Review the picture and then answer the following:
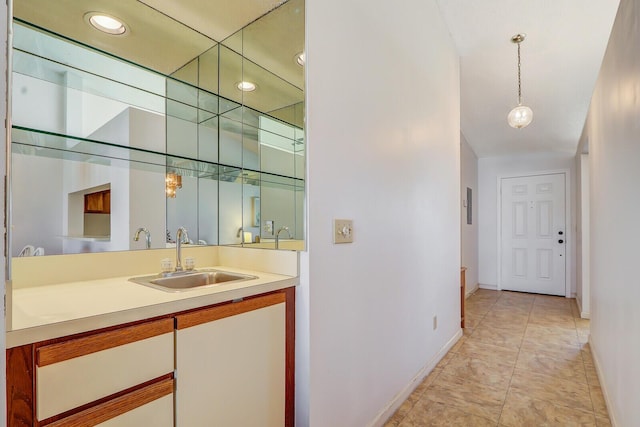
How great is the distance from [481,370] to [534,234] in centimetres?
439

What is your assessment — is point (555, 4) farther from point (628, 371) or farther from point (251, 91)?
point (628, 371)

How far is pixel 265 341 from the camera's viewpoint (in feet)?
4.45

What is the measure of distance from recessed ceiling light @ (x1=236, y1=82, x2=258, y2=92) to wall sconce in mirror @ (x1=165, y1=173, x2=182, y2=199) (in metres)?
0.70

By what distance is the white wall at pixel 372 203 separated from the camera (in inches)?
58.8

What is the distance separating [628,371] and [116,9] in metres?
3.22

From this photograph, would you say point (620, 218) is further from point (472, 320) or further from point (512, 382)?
point (472, 320)

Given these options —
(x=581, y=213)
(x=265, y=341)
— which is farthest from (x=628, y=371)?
(x=581, y=213)

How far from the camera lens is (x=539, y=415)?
2055mm

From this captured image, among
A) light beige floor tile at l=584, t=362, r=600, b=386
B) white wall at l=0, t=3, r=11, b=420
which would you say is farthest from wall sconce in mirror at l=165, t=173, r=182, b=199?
light beige floor tile at l=584, t=362, r=600, b=386

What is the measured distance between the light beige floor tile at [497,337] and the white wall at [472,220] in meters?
1.59

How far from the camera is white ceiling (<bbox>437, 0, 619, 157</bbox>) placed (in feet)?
8.21

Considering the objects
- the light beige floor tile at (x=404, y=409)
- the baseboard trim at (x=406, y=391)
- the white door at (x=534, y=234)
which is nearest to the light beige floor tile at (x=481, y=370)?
the baseboard trim at (x=406, y=391)

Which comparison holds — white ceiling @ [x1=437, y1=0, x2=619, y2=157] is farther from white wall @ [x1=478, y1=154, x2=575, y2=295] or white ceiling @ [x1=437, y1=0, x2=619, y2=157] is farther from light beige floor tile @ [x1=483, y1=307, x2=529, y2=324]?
light beige floor tile @ [x1=483, y1=307, x2=529, y2=324]

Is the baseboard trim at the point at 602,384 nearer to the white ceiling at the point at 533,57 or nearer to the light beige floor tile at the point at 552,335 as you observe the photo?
the light beige floor tile at the point at 552,335
